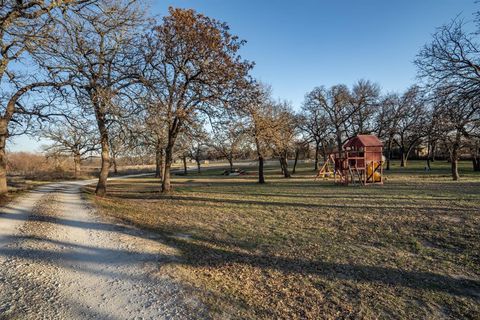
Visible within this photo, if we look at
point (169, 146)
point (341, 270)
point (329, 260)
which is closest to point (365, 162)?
point (169, 146)

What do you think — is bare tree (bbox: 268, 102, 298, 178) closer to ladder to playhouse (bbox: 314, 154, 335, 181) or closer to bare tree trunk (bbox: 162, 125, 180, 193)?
ladder to playhouse (bbox: 314, 154, 335, 181)

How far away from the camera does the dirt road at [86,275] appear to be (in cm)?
380

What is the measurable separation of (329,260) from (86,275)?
4624 mm

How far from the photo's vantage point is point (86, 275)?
4.90 m

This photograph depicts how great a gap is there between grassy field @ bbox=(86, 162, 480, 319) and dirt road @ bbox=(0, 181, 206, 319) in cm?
44

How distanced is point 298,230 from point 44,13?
10.5 metres

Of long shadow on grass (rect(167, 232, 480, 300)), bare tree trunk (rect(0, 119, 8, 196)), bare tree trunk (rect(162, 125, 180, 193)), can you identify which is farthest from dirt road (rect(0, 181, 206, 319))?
bare tree trunk (rect(162, 125, 180, 193))

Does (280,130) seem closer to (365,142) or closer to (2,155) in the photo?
(365,142)

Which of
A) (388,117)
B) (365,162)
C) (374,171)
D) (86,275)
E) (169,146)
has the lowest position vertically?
(86,275)

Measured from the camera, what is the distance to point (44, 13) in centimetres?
896

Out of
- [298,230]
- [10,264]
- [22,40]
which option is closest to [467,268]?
[298,230]

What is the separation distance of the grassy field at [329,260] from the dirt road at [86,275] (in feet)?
1.44

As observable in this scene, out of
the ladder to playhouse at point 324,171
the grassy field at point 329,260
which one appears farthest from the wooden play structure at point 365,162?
the grassy field at point 329,260

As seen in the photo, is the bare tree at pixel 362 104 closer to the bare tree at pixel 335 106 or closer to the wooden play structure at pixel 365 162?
the bare tree at pixel 335 106
